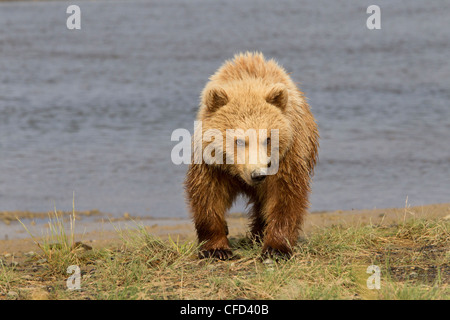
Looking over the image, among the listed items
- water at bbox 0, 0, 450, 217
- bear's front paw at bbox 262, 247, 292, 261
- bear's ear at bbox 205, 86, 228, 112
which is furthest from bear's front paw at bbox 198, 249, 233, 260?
water at bbox 0, 0, 450, 217

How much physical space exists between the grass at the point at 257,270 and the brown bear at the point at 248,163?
9.0 inches

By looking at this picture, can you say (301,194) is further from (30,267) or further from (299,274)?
(30,267)

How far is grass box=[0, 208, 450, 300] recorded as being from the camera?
4.46 meters

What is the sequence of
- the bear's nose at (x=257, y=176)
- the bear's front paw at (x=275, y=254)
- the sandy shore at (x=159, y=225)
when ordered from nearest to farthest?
the bear's nose at (x=257, y=176)
the bear's front paw at (x=275, y=254)
the sandy shore at (x=159, y=225)

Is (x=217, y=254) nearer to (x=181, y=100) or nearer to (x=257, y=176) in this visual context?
(x=257, y=176)

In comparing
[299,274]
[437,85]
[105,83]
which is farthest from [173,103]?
[299,274]

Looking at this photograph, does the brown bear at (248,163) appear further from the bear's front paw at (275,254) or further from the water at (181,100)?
the water at (181,100)

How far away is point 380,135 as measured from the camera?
464 inches

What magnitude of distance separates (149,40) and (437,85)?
10.8 metres


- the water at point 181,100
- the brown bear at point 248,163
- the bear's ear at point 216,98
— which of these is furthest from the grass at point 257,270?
the water at point 181,100

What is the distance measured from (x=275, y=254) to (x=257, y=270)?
1.61 ft

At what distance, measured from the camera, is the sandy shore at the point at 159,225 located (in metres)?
7.11

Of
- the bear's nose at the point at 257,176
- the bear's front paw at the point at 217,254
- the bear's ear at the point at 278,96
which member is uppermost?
the bear's ear at the point at 278,96

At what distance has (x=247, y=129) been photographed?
498cm
